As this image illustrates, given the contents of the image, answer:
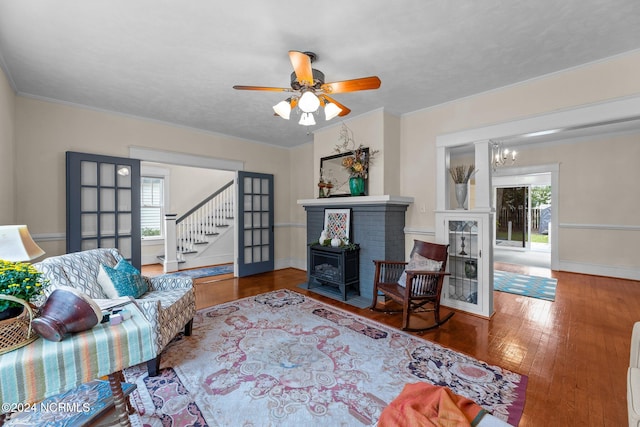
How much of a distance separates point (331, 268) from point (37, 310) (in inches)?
134

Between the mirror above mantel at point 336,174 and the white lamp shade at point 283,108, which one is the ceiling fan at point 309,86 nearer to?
the white lamp shade at point 283,108

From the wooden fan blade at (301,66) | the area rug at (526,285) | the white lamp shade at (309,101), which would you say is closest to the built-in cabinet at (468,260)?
the area rug at (526,285)

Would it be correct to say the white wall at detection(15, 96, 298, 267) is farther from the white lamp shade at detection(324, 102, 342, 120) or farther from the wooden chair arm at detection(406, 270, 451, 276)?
the wooden chair arm at detection(406, 270, 451, 276)

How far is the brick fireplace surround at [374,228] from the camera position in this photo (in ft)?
12.6

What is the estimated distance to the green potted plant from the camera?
1.18 m

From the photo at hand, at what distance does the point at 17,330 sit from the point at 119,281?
4.50 feet

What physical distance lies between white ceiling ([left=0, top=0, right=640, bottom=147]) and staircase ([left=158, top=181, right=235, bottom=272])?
3.35 metres

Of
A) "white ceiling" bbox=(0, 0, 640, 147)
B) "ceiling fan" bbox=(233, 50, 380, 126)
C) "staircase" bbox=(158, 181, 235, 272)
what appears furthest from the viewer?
"staircase" bbox=(158, 181, 235, 272)

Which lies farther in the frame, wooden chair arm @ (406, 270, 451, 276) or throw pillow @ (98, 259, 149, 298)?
wooden chair arm @ (406, 270, 451, 276)

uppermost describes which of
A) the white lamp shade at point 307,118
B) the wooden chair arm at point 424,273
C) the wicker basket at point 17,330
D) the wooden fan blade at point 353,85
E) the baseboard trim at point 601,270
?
the wooden fan blade at point 353,85

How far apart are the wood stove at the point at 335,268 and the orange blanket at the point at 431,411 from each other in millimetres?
2732

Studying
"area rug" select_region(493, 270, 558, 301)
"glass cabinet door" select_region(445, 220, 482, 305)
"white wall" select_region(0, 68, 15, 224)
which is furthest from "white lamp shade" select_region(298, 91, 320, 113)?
"area rug" select_region(493, 270, 558, 301)

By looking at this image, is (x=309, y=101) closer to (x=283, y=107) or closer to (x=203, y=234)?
(x=283, y=107)

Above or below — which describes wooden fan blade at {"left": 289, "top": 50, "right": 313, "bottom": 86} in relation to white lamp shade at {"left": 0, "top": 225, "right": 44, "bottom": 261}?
above
